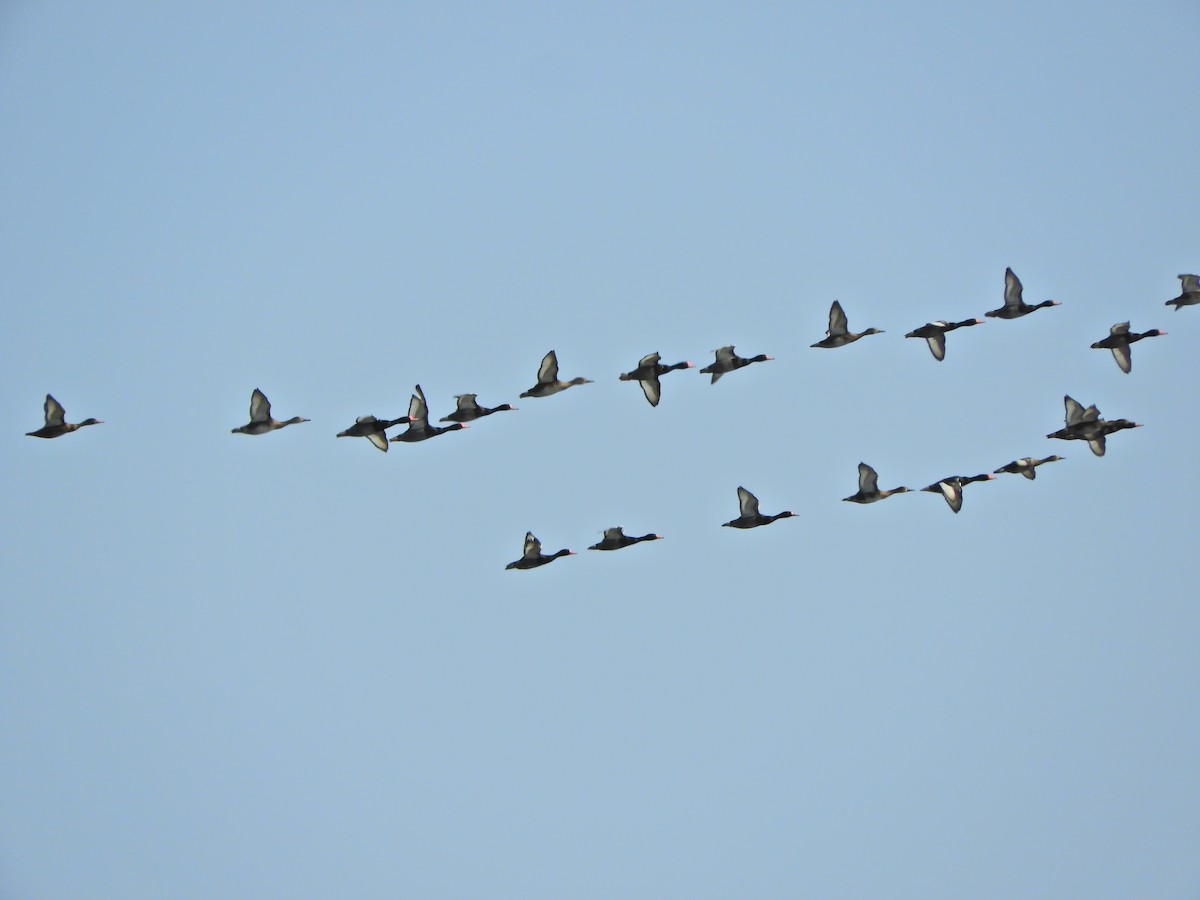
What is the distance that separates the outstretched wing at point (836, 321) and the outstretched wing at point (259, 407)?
18.8 m

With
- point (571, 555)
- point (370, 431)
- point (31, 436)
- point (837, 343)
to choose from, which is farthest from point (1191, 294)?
point (31, 436)

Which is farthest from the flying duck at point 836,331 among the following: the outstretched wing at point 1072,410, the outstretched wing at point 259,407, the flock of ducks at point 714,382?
the outstretched wing at point 259,407

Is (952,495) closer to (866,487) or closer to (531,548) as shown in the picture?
(866,487)

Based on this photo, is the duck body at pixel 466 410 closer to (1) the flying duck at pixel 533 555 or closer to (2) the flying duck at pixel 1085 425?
(1) the flying duck at pixel 533 555

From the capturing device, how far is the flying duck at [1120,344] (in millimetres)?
60375

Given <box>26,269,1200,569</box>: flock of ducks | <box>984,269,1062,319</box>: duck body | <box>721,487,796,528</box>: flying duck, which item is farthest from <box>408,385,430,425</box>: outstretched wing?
<box>984,269,1062,319</box>: duck body

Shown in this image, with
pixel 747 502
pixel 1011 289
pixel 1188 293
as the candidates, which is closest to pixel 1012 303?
pixel 1011 289

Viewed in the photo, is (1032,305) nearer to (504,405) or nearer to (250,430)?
(504,405)

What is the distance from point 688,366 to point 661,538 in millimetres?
6090

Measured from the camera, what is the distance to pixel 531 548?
60188 mm

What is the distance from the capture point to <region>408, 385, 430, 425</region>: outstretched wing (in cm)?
5697

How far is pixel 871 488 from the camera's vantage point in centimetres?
6066

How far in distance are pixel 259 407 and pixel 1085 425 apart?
92.0 ft

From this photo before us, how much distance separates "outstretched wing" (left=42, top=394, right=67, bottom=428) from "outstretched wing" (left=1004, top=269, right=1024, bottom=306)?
31870mm
